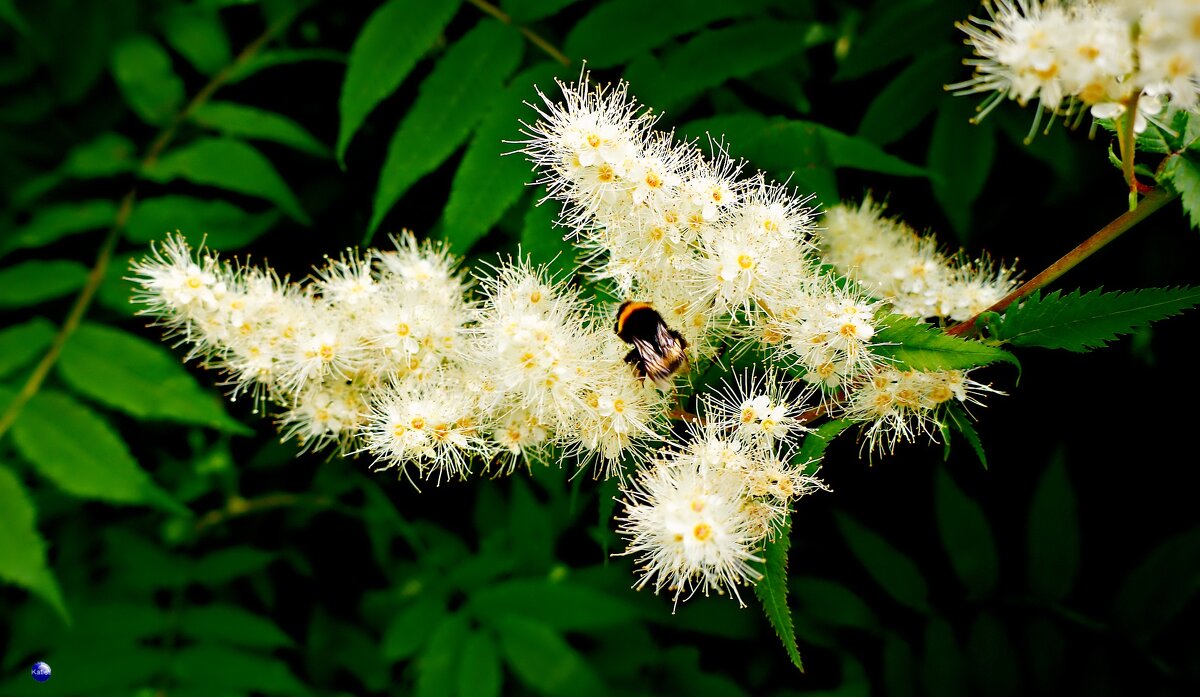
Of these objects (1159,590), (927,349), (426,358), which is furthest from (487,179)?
(1159,590)

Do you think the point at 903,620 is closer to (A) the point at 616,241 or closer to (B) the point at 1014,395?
(B) the point at 1014,395

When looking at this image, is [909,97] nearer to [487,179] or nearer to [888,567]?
[487,179]

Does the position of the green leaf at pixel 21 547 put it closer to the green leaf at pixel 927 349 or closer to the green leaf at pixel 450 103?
the green leaf at pixel 450 103

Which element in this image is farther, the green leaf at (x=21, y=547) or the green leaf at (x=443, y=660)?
the green leaf at (x=443, y=660)

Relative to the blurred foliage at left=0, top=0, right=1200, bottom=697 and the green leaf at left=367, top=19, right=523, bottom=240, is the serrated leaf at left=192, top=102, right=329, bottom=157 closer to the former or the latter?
the blurred foliage at left=0, top=0, right=1200, bottom=697

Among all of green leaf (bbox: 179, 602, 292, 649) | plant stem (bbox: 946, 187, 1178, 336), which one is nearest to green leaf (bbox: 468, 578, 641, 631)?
green leaf (bbox: 179, 602, 292, 649)

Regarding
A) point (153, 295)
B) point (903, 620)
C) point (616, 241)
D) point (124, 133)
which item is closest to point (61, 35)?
point (124, 133)

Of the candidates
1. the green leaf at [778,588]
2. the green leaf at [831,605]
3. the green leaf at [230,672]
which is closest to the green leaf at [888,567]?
the green leaf at [831,605]
